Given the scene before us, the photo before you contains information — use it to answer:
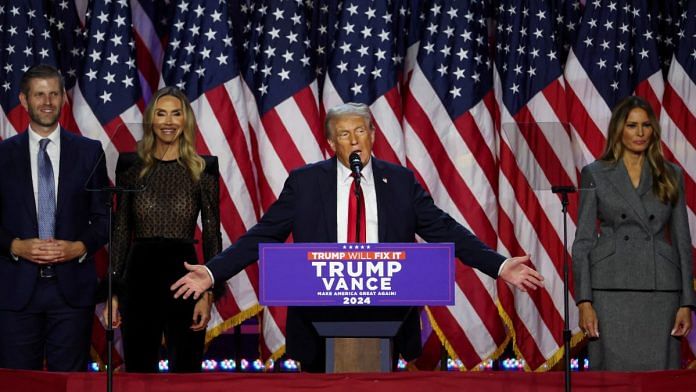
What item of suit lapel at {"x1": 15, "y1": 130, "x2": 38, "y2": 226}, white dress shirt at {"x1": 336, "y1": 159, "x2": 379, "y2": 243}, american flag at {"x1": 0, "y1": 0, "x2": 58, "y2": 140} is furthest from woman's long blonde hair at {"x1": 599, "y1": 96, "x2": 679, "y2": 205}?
american flag at {"x1": 0, "y1": 0, "x2": 58, "y2": 140}

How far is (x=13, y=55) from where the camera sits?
5.60 metres

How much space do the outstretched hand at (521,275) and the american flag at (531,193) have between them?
80.1 inches

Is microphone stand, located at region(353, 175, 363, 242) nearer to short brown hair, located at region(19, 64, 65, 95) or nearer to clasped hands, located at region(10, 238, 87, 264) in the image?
clasped hands, located at region(10, 238, 87, 264)

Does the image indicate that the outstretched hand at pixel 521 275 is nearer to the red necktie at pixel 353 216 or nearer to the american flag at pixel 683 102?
the red necktie at pixel 353 216

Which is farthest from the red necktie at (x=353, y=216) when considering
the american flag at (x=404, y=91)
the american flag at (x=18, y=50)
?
the american flag at (x=18, y=50)

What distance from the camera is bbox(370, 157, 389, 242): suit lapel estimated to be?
3644 mm

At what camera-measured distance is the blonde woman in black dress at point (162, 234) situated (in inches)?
164

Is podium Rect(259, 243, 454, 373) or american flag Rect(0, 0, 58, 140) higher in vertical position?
american flag Rect(0, 0, 58, 140)

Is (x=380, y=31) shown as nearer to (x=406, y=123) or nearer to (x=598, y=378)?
(x=406, y=123)

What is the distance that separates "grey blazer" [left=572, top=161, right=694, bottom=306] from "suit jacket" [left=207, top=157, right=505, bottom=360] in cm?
70

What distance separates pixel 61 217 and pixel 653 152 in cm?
241

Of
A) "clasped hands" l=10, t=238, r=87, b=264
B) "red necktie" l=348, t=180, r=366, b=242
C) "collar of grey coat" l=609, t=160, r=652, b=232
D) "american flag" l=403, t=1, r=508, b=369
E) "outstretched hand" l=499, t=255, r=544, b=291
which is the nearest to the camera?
"outstretched hand" l=499, t=255, r=544, b=291

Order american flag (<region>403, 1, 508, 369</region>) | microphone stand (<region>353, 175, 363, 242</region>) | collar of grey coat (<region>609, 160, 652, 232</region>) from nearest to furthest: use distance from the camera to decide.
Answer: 1. microphone stand (<region>353, 175, 363, 242</region>)
2. collar of grey coat (<region>609, 160, 652, 232</region>)
3. american flag (<region>403, 1, 508, 369</region>)

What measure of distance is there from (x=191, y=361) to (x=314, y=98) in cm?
198
